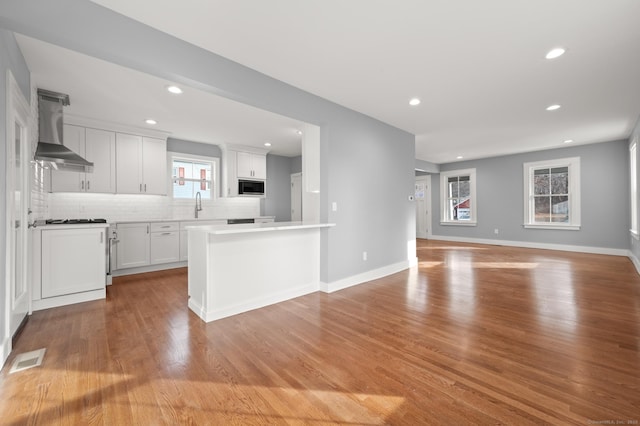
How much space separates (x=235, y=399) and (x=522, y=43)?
361 centimetres

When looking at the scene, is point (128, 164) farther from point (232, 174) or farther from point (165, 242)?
point (232, 174)

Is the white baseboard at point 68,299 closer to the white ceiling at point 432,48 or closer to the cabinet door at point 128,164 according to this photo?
the cabinet door at point 128,164

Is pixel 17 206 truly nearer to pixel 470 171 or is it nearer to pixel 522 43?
pixel 522 43

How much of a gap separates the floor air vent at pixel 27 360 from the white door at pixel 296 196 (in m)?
5.68

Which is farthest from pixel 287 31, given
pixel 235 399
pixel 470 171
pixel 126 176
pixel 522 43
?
pixel 470 171

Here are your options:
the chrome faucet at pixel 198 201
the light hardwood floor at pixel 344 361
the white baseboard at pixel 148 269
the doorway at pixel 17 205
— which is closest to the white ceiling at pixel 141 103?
the doorway at pixel 17 205

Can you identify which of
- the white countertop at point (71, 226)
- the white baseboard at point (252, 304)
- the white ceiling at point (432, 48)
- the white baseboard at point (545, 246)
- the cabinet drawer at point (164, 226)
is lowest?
the white baseboard at point (252, 304)

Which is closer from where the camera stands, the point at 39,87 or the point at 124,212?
the point at 39,87

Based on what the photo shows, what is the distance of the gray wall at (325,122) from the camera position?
190 centimetres

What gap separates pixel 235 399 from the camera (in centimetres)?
167

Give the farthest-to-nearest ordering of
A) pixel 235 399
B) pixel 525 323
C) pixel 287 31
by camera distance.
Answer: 1. pixel 525 323
2. pixel 287 31
3. pixel 235 399

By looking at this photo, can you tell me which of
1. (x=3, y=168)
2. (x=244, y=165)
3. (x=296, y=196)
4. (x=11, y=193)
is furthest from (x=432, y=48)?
(x=296, y=196)

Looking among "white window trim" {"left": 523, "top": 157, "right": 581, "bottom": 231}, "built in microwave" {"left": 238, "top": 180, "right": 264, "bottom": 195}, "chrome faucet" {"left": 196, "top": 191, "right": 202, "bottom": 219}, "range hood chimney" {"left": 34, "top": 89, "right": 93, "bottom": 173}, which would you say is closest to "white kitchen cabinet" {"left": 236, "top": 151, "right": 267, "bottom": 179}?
"built in microwave" {"left": 238, "top": 180, "right": 264, "bottom": 195}

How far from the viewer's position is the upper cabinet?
440cm
